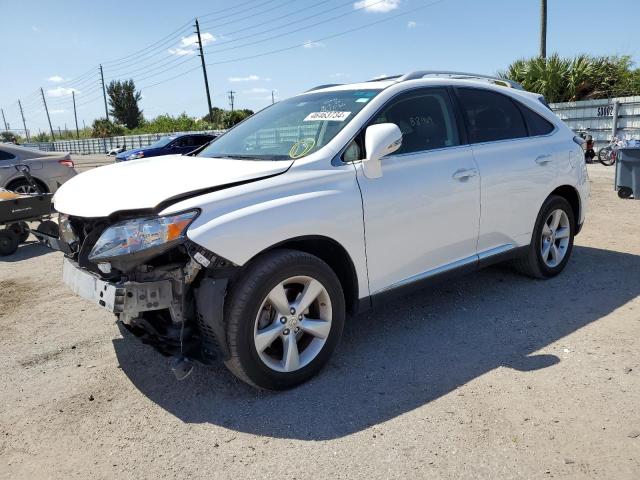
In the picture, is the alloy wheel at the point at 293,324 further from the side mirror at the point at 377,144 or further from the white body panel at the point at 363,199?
the side mirror at the point at 377,144

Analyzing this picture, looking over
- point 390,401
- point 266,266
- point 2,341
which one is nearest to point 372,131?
point 266,266

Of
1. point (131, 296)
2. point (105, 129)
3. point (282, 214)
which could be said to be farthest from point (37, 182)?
point (105, 129)

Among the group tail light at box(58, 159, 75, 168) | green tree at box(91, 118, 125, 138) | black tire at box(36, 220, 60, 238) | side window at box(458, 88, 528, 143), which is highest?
green tree at box(91, 118, 125, 138)

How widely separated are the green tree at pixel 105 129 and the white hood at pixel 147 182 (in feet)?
209

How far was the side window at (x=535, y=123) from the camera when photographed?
465cm

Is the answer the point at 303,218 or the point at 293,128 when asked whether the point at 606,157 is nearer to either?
the point at 293,128

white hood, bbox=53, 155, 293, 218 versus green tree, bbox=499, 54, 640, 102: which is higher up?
green tree, bbox=499, 54, 640, 102

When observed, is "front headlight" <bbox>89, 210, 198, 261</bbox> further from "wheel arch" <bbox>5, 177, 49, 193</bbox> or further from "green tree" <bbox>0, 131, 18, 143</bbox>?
"green tree" <bbox>0, 131, 18, 143</bbox>

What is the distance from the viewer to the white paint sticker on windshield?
11.6ft

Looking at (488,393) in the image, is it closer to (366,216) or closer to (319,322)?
(319,322)

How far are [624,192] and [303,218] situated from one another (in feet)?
27.7

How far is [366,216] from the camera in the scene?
327cm

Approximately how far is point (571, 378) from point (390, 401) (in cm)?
114

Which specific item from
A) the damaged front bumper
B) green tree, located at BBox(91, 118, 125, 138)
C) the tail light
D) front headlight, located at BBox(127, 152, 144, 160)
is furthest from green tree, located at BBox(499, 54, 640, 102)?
green tree, located at BBox(91, 118, 125, 138)
